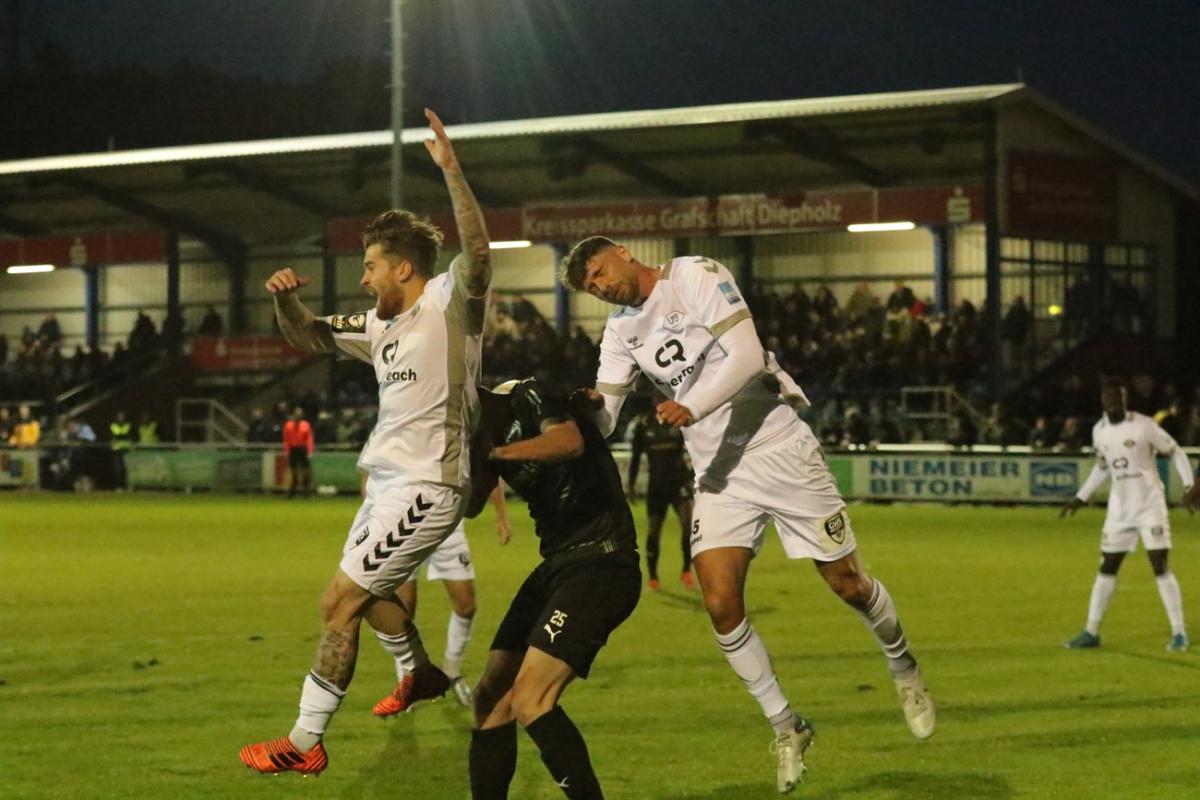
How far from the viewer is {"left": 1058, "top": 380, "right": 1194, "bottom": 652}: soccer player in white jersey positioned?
14.2 meters

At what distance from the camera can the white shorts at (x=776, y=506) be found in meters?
9.12

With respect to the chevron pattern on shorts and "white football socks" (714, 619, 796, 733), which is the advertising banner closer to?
"white football socks" (714, 619, 796, 733)

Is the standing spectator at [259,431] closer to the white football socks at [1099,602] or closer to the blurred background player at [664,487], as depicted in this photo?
the blurred background player at [664,487]

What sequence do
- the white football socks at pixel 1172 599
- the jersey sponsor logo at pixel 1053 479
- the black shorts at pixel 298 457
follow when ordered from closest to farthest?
the white football socks at pixel 1172 599, the jersey sponsor logo at pixel 1053 479, the black shorts at pixel 298 457

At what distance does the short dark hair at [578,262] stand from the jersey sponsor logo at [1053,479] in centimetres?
2619

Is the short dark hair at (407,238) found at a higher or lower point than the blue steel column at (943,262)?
lower

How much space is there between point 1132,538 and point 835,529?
244 inches

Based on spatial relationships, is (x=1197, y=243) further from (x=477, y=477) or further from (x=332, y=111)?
(x=332, y=111)

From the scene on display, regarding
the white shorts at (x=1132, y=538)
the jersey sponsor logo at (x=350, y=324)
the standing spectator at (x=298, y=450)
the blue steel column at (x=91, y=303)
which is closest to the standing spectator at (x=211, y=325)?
the blue steel column at (x=91, y=303)

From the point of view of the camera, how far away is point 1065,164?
42344mm

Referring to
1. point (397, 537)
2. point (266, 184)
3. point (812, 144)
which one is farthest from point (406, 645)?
point (266, 184)

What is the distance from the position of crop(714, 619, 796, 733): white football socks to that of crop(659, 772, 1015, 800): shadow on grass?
341 millimetres

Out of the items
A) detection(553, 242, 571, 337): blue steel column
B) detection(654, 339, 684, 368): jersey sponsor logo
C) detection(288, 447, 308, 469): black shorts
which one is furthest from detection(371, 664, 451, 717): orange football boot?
detection(553, 242, 571, 337): blue steel column

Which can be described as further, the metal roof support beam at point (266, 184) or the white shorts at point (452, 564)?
the metal roof support beam at point (266, 184)
